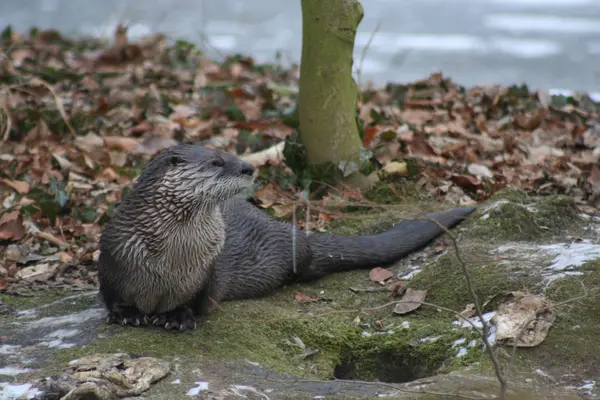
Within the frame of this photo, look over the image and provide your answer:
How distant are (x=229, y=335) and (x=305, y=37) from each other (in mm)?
2032

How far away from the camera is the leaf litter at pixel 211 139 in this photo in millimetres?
4672

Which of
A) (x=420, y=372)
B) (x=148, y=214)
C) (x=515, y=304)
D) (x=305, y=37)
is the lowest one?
(x=420, y=372)

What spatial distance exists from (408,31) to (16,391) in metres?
11.4

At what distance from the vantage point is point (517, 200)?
4566mm

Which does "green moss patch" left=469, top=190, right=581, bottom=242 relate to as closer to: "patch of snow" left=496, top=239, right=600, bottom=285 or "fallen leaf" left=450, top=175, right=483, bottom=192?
"patch of snow" left=496, top=239, right=600, bottom=285

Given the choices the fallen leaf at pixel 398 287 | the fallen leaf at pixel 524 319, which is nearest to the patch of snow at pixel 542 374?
the fallen leaf at pixel 524 319

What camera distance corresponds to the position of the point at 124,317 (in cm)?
345

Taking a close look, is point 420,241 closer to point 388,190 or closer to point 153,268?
point 388,190

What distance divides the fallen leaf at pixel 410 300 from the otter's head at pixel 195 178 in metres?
0.88

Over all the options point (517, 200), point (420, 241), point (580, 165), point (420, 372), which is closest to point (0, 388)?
point (420, 372)

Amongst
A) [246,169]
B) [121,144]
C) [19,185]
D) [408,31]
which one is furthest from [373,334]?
[408,31]

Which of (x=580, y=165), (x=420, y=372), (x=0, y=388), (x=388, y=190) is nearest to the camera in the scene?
(x=0, y=388)

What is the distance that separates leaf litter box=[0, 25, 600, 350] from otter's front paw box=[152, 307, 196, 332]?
675 millimetres

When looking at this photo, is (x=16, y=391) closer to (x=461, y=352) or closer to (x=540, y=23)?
(x=461, y=352)
